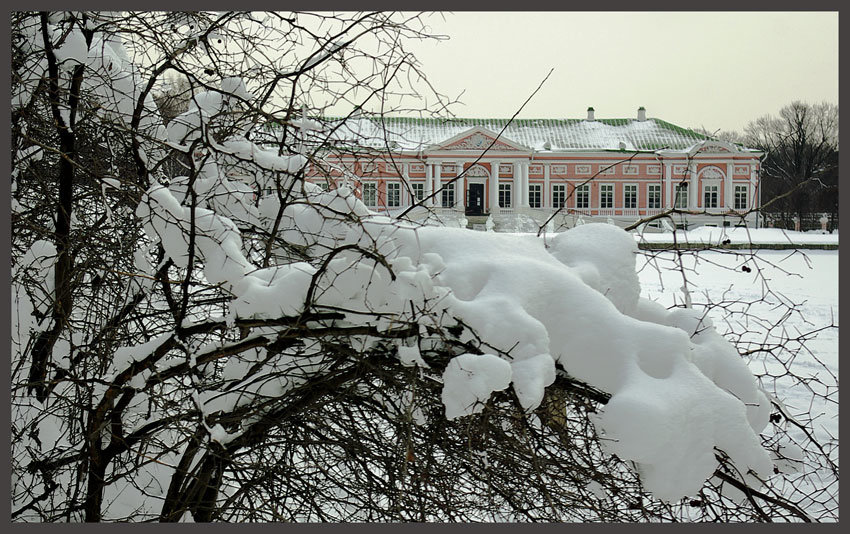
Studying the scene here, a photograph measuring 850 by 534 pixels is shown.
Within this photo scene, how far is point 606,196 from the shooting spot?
39.6 metres

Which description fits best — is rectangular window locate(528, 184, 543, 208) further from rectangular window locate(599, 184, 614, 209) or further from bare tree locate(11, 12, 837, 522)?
bare tree locate(11, 12, 837, 522)

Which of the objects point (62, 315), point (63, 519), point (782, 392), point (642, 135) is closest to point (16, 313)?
point (62, 315)

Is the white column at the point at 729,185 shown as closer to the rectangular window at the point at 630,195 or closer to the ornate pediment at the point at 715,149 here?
the ornate pediment at the point at 715,149

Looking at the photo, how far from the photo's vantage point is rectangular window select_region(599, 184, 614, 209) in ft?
129

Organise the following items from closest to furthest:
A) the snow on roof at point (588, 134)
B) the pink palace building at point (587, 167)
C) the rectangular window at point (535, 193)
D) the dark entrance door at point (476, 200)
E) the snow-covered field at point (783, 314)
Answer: the snow-covered field at point (783, 314) < the pink palace building at point (587, 167) < the snow on roof at point (588, 134) < the dark entrance door at point (476, 200) < the rectangular window at point (535, 193)

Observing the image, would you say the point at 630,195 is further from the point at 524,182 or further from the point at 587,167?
the point at 524,182

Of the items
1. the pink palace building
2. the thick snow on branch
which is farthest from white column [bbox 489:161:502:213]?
the thick snow on branch

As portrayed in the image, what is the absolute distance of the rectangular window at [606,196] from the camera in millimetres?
39438

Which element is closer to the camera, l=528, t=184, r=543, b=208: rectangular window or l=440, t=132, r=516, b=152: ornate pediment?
l=440, t=132, r=516, b=152: ornate pediment

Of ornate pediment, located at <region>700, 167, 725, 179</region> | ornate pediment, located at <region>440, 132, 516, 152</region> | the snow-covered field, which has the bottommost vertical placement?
the snow-covered field

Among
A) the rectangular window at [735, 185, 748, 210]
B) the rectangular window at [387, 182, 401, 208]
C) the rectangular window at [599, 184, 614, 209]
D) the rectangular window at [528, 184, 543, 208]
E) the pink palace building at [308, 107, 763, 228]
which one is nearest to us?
the rectangular window at [387, 182, 401, 208]

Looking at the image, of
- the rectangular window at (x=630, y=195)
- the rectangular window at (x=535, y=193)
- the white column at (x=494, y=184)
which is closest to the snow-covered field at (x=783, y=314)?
the rectangular window at (x=630, y=195)

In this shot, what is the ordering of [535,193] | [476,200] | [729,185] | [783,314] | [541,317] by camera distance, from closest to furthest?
[541,317] → [783,314] → [729,185] → [476,200] → [535,193]

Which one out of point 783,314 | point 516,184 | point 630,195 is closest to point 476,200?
point 516,184
